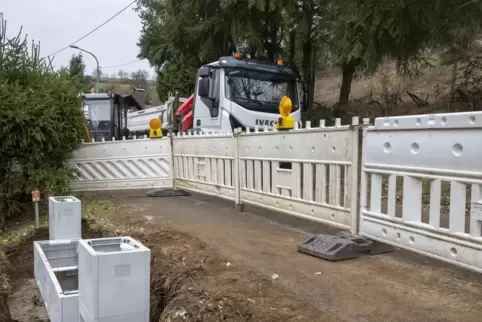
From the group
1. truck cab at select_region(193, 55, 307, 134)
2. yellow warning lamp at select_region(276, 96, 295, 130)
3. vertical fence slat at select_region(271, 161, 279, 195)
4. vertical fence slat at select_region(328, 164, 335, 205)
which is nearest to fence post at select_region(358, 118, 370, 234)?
vertical fence slat at select_region(328, 164, 335, 205)

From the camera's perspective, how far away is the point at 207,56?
17.4 metres

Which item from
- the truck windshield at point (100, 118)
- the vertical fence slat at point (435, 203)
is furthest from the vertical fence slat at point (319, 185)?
the truck windshield at point (100, 118)

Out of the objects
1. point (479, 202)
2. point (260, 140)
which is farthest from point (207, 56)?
point (479, 202)

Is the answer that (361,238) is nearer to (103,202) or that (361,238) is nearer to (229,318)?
(229,318)

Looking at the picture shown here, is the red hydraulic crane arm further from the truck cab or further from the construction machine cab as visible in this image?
the construction machine cab

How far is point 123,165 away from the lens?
9.55m

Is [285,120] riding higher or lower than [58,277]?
higher

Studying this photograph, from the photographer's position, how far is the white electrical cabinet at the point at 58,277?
3.42m

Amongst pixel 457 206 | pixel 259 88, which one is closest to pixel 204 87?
pixel 259 88

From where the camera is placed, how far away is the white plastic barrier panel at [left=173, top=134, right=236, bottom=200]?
7446 mm

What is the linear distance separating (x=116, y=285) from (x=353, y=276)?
6.65 feet

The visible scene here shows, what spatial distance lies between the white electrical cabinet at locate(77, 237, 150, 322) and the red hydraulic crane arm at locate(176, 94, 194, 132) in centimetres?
1016

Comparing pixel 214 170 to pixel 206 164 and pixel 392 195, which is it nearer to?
pixel 206 164

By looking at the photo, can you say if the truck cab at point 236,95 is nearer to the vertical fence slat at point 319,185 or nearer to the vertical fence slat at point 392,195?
the vertical fence slat at point 319,185
